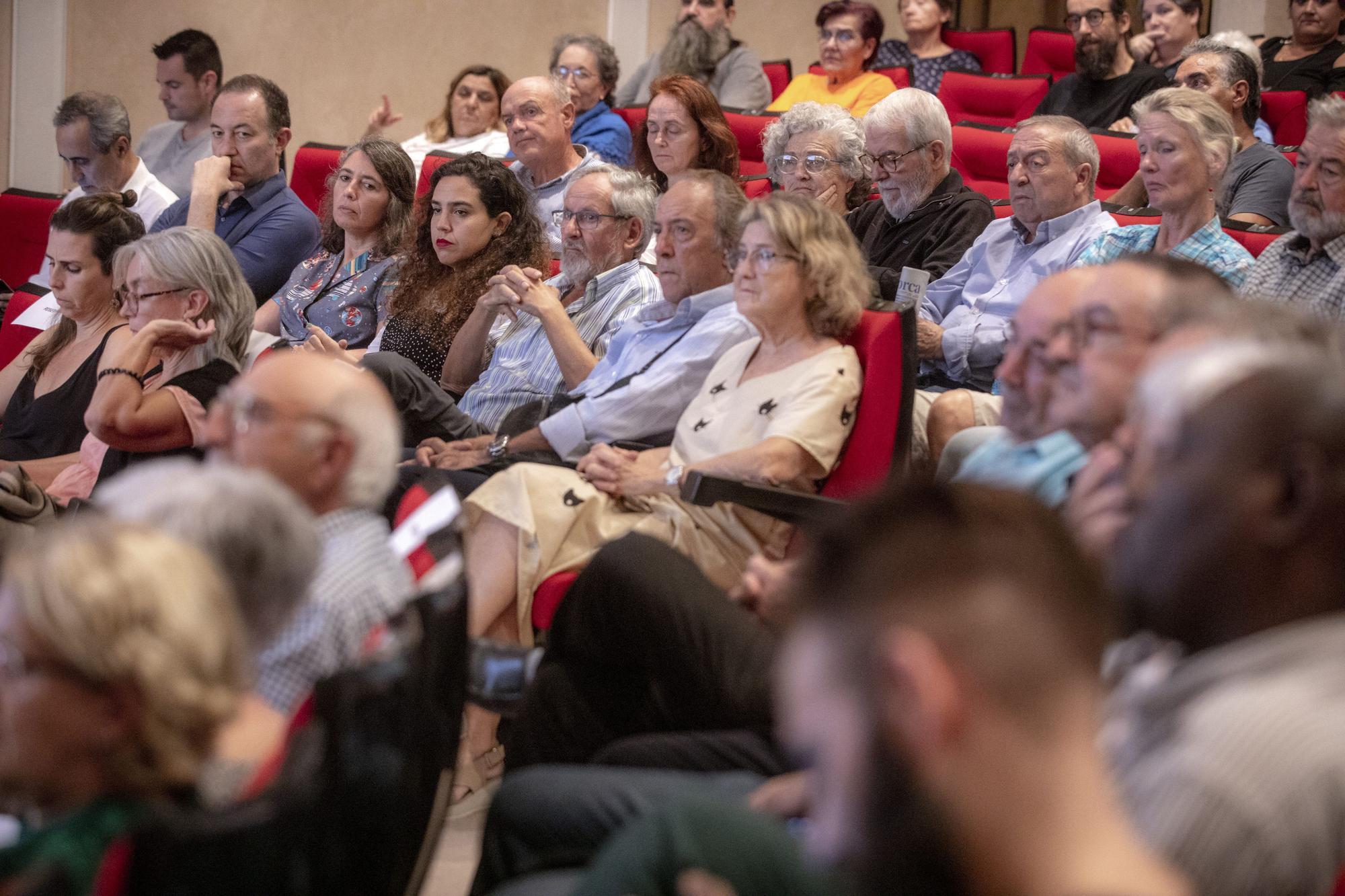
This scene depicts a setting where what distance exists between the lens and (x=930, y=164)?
3660mm

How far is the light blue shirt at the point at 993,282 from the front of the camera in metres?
3.11

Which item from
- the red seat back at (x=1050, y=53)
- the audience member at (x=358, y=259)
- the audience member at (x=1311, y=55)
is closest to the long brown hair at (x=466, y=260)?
the audience member at (x=358, y=259)

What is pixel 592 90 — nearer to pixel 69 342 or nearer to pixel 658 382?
pixel 69 342

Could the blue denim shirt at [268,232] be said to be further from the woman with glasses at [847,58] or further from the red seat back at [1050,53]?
the red seat back at [1050,53]

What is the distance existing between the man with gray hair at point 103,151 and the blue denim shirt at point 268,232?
1.76 feet

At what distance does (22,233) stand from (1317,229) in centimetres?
414

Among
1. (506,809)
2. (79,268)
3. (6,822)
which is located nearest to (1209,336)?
(506,809)

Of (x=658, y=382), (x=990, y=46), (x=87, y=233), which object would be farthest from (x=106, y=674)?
(x=990, y=46)

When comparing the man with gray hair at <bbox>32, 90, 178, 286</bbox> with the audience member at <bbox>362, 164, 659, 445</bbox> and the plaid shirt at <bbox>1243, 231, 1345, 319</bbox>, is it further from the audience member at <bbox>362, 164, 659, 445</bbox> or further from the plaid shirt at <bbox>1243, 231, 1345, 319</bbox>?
the plaid shirt at <bbox>1243, 231, 1345, 319</bbox>

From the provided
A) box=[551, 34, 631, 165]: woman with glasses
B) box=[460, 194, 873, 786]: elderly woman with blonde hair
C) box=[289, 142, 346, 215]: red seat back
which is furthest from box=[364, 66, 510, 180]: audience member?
box=[460, 194, 873, 786]: elderly woman with blonde hair

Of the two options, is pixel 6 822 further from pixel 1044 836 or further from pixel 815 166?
pixel 815 166

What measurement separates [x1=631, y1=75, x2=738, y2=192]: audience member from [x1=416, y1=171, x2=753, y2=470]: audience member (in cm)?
103

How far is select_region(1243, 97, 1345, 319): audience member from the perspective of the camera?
2.63 meters

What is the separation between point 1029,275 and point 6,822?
8.27ft
